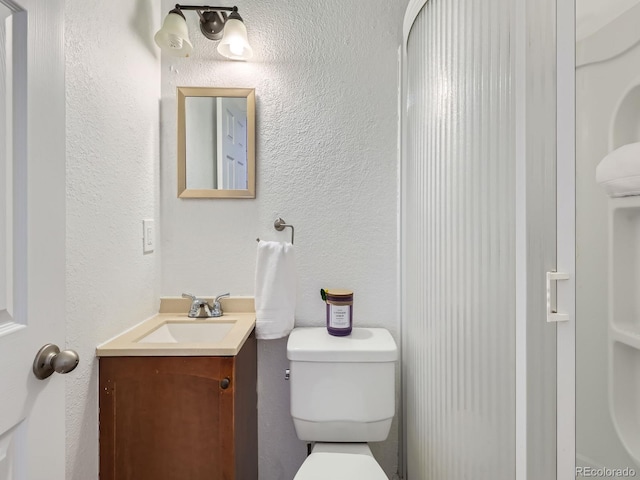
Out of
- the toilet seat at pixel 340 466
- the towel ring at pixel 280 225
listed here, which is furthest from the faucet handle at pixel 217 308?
the toilet seat at pixel 340 466

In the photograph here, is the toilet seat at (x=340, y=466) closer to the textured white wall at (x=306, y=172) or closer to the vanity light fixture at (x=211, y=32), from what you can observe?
the textured white wall at (x=306, y=172)

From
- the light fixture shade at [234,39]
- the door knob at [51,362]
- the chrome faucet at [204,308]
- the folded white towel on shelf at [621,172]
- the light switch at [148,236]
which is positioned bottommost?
the chrome faucet at [204,308]

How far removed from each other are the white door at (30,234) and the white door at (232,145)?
778 mm

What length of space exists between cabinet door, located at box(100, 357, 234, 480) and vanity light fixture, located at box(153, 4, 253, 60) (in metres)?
1.17

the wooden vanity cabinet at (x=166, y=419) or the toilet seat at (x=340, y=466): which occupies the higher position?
the wooden vanity cabinet at (x=166, y=419)

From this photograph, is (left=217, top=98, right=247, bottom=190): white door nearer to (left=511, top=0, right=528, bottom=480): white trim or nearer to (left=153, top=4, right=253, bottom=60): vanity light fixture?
(left=153, top=4, right=253, bottom=60): vanity light fixture

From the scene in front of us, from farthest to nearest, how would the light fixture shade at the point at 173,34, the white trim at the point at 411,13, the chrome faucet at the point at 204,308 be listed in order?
1. the chrome faucet at the point at 204,308
2. the light fixture shade at the point at 173,34
3. the white trim at the point at 411,13

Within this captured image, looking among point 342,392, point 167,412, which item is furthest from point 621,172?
point 167,412

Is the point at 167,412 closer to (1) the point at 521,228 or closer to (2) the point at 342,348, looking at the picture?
(2) the point at 342,348

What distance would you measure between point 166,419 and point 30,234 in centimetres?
70

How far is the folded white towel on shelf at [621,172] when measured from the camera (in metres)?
0.61

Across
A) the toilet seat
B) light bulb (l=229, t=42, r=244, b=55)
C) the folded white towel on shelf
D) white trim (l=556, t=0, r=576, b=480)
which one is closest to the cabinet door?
the toilet seat

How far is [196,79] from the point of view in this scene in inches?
58.4

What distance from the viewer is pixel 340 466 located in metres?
1.09
